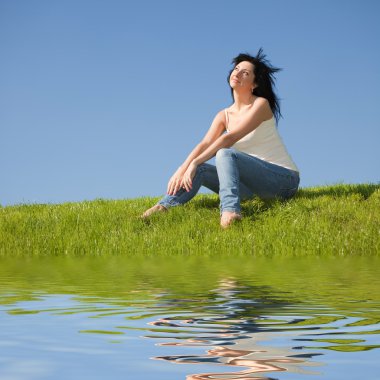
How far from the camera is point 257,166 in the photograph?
1002cm

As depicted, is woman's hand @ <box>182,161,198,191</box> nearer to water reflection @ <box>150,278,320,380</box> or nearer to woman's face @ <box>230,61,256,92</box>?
woman's face @ <box>230,61,256,92</box>

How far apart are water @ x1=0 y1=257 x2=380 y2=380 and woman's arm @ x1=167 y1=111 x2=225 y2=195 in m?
4.73

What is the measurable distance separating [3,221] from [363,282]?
768 cm

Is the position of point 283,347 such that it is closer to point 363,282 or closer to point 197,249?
point 363,282

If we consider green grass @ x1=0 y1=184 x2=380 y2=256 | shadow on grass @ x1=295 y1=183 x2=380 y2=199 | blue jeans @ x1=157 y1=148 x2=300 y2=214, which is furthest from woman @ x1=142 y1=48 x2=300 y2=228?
shadow on grass @ x1=295 y1=183 x2=380 y2=199

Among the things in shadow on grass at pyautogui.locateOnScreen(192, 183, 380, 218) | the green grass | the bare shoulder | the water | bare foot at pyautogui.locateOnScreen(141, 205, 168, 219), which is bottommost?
the water

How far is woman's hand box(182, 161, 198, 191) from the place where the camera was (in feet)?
32.9

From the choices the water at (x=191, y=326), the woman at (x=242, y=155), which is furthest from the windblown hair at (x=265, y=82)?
the water at (x=191, y=326)

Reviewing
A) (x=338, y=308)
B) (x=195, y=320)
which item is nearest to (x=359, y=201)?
(x=338, y=308)

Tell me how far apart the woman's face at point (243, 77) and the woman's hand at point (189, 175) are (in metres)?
1.59

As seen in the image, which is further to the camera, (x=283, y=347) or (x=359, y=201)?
(x=359, y=201)

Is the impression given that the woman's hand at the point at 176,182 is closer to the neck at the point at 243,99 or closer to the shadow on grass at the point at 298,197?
the shadow on grass at the point at 298,197

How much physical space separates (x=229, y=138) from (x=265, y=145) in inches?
26.9

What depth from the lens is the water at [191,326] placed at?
2035 millimetres
